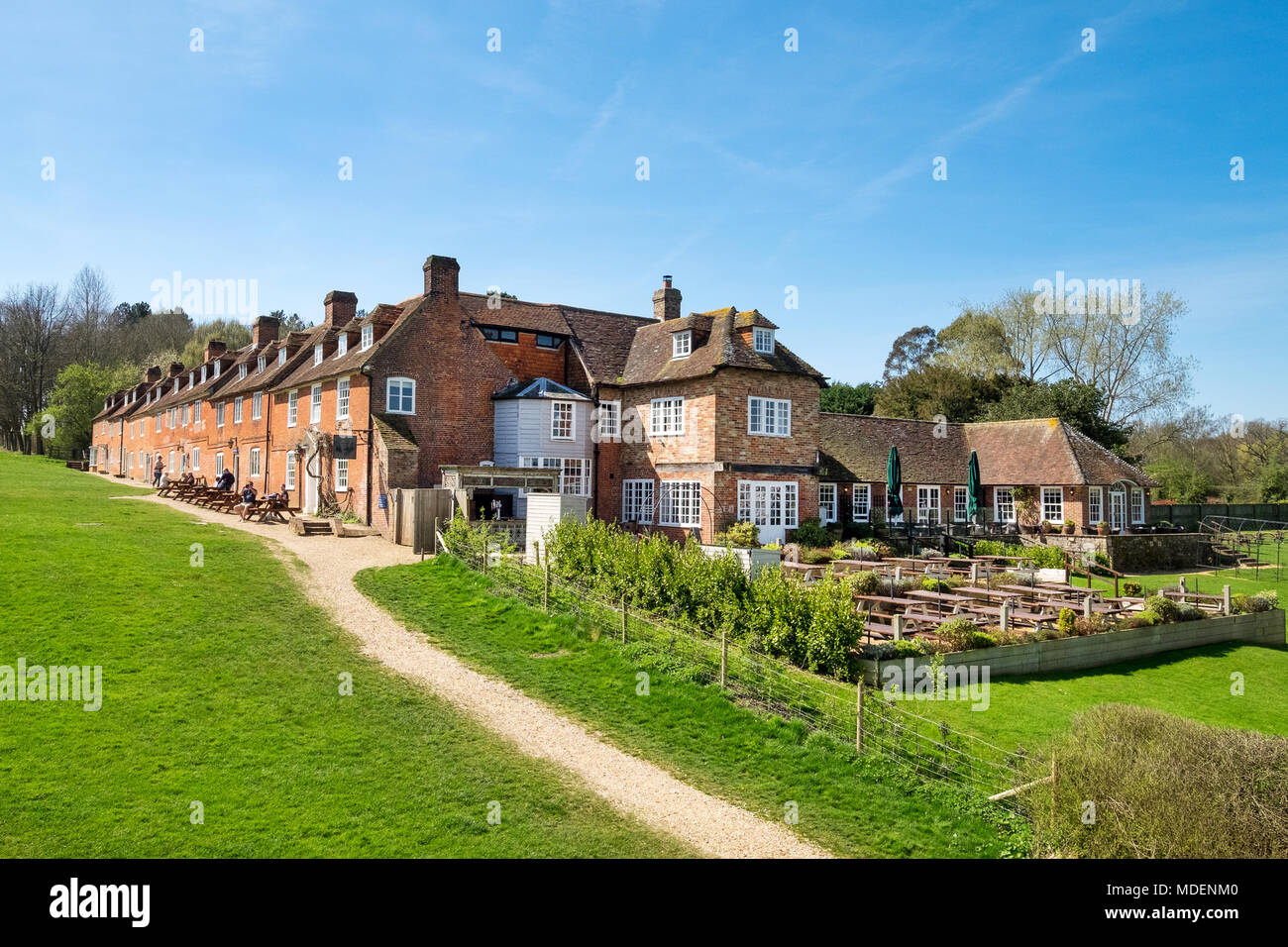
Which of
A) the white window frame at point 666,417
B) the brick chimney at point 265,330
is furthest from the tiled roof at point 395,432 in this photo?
the brick chimney at point 265,330

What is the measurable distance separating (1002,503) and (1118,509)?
17.5 ft

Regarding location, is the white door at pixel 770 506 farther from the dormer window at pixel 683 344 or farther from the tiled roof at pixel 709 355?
the dormer window at pixel 683 344

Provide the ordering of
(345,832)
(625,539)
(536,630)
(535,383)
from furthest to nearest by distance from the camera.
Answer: (535,383)
(625,539)
(536,630)
(345,832)

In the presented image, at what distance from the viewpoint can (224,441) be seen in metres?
41.4

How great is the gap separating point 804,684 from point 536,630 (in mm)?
5687

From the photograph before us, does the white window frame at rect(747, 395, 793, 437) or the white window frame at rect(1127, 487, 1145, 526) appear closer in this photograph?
the white window frame at rect(747, 395, 793, 437)

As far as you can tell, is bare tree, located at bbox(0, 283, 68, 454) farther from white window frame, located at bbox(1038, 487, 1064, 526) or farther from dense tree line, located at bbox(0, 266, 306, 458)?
white window frame, located at bbox(1038, 487, 1064, 526)

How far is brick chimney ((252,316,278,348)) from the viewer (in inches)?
1884

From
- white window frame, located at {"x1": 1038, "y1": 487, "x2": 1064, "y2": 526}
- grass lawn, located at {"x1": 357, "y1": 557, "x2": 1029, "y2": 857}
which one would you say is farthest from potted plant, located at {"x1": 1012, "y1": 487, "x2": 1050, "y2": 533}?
grass lawn, located at {"x1": 357, "y1": 557, "x2": 1029, "y2": 857}

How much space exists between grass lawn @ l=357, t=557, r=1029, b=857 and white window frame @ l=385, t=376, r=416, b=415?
45.1ft

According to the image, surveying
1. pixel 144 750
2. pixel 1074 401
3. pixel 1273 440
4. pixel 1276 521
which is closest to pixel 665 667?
pixel 144 750

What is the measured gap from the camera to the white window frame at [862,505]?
38469 millimetres
